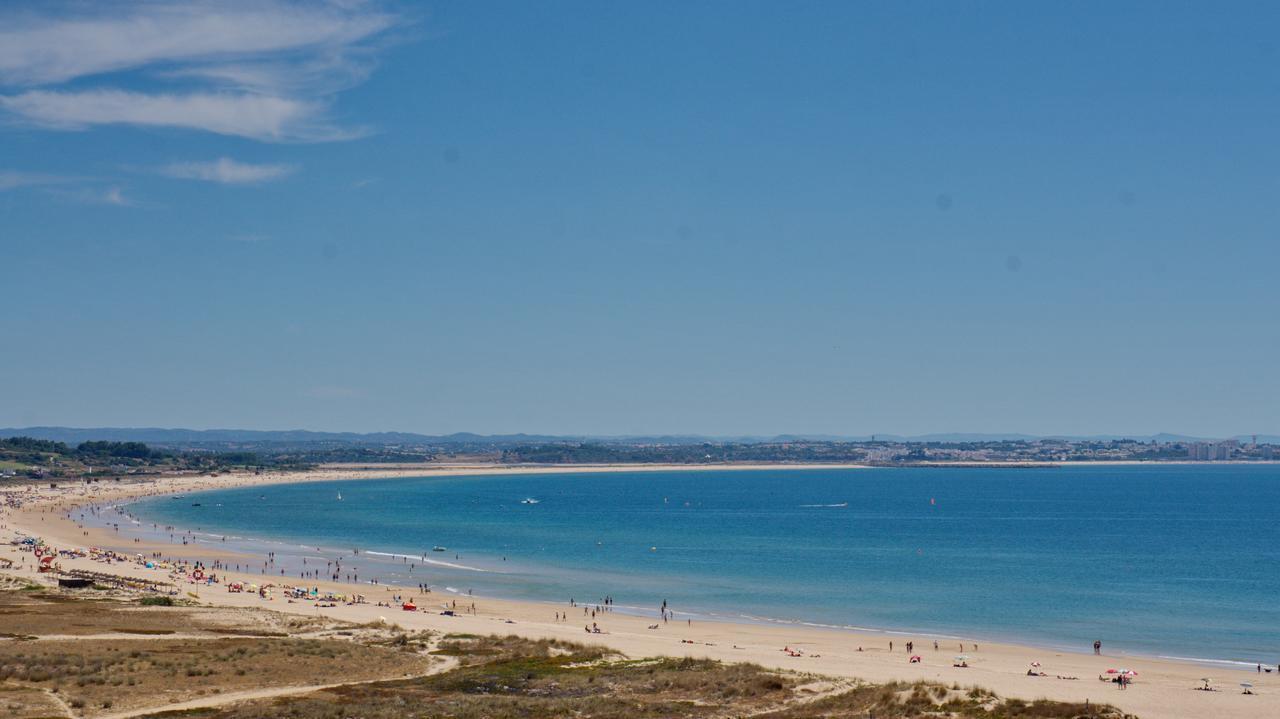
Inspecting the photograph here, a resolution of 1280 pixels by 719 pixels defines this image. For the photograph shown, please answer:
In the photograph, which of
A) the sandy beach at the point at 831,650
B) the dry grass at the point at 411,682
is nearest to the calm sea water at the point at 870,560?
the sandy beach at the point at 831,650

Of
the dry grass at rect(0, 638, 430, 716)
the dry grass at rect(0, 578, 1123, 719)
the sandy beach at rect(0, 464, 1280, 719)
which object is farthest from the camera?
the sandy beach at rect(0, 464, 1280, 719)

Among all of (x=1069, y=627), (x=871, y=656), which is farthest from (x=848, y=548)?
(x=871, y=656)

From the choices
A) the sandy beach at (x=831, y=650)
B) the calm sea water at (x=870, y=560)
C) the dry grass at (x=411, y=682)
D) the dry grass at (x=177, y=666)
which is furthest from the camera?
the calm sea water at (x=870, y=560)

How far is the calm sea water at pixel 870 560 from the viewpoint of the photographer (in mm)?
69000

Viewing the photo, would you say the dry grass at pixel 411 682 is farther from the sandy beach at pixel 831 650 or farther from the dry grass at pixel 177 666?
the sandy beach at pixel 831 650

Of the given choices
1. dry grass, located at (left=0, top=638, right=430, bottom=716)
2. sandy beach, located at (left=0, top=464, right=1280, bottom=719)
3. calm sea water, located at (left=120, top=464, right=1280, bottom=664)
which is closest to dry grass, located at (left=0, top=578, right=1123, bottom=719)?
dry grass, located at (left=0, top=638, right=430, bottom=716)

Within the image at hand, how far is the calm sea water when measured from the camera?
226 feet

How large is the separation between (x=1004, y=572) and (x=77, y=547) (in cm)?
8313

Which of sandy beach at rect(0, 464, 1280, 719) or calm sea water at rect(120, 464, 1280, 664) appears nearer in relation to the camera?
sandy beach at rect(0, 464, 1280, 719)

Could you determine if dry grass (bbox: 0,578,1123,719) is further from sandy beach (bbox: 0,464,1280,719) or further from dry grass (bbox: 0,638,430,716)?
sandy beach (bbox: 0,464,1280,719)

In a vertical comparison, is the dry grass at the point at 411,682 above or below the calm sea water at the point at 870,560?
above

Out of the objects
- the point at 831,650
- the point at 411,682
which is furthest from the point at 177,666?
the point at 831,650

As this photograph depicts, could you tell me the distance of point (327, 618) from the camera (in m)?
60.2

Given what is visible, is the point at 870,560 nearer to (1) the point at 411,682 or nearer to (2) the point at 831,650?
(2) the point at 831,650
